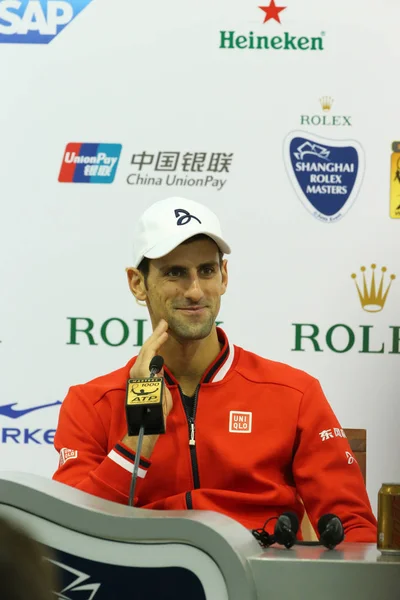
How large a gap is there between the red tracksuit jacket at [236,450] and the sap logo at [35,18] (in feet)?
4.15

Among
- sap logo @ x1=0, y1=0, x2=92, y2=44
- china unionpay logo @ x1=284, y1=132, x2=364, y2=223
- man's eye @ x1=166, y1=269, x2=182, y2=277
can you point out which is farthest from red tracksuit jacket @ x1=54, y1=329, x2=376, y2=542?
sap logo @ x1=0, y1=0, x2=92, y2=44

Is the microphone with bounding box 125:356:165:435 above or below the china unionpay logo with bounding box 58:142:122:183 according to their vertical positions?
below

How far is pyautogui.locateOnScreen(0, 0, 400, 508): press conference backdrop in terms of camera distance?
3064 millimetres

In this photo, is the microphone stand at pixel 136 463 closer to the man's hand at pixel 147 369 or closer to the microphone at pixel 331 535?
the man's hand at pixel 147 369

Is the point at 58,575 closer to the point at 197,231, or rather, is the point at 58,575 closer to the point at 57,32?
the point at 197,231

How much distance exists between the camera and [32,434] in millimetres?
3098

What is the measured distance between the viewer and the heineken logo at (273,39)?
308 centimetres

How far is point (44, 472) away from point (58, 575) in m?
1.79

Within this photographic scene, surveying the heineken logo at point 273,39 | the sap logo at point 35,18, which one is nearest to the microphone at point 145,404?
the heineken logo at point 273,39

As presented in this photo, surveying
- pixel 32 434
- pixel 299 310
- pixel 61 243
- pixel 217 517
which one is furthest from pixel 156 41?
pixel 217 517

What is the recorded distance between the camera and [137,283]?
2496 millimetres

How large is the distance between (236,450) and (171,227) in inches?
20.0

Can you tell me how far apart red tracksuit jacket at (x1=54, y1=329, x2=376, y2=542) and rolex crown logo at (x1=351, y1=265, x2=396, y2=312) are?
2.41ft

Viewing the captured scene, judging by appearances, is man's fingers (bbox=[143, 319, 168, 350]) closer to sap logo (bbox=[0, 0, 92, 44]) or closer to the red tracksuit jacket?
the red tracksuit jacket
